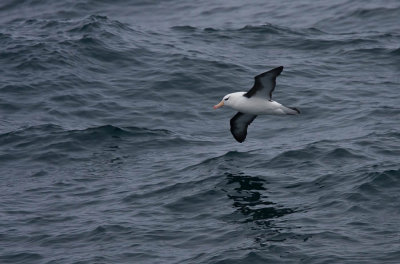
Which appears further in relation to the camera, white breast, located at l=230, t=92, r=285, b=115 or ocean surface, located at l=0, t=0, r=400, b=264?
white breast, located at l=230, t=92, r=285, b=115

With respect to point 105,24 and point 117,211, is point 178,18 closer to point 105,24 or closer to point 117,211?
point 105,24

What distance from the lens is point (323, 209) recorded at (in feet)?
A: 58.3

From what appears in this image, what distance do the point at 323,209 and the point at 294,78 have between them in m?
10.7

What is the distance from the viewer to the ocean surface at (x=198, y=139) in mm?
17047

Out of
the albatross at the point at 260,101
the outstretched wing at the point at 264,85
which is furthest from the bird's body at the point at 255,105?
the outstretched wing at the point at 264,85

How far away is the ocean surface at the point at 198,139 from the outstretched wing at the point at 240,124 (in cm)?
68

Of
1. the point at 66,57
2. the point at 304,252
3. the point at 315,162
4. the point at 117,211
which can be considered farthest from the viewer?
the point at 66,57

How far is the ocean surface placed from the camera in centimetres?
1705

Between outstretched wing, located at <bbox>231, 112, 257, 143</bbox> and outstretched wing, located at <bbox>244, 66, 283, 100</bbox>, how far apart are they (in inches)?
63.0

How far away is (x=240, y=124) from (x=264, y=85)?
2614 mm

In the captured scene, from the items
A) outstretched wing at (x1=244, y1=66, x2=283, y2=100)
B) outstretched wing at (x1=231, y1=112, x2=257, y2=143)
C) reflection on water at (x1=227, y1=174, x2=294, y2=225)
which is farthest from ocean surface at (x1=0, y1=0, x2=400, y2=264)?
outstretched wing at (x1=244, y1=66, x2=283, y2=100)

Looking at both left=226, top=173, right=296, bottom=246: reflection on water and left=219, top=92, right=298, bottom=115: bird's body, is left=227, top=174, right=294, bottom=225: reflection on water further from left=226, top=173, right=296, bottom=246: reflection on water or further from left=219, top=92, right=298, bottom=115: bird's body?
left=219, top=92, right=298, bottom=115: bird's body

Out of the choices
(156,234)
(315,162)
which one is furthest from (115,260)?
(315,162)

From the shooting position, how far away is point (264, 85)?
768 inches
